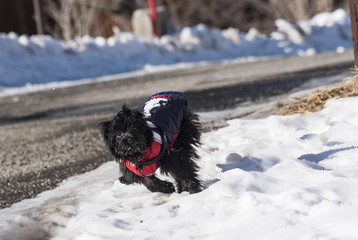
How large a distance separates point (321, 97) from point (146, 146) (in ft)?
9.25

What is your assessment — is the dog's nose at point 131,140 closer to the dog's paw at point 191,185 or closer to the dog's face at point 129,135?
the dog's face at point 129,135

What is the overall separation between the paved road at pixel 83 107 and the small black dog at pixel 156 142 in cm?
119

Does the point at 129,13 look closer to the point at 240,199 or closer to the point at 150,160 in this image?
the point at 150,160

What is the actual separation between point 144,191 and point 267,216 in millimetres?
1383

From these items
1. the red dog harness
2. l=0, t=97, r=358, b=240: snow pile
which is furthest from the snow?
the red dog harness

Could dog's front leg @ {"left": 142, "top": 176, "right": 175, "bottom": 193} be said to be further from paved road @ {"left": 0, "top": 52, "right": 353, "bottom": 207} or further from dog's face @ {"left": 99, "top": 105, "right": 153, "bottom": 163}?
paved road @ {"left": 0, "top": 52, "right": 353, "bottom": 207}

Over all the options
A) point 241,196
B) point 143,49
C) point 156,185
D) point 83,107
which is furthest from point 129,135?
point 143,49

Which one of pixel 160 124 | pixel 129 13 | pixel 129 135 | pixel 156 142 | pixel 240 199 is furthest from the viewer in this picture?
pixel 129 13

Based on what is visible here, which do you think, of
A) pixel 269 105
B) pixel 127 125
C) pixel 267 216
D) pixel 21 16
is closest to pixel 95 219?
pixel 127 125

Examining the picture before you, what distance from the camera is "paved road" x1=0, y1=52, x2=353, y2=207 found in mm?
5453

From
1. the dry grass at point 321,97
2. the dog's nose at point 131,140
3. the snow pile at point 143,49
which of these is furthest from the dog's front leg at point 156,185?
the snow pile at point 143,49

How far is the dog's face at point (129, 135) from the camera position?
142 inches

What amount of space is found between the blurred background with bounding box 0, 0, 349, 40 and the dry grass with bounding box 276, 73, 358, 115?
54.7 ft

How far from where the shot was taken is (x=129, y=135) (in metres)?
3.60
